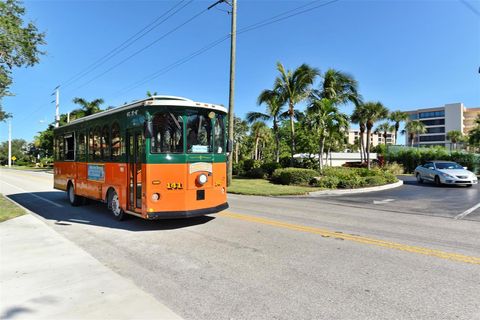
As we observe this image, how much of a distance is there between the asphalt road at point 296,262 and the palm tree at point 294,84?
15.7 m

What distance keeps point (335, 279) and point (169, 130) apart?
4.99m

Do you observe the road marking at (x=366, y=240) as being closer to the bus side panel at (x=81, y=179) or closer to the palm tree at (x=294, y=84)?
the bus side panel at (x=81, y=179)

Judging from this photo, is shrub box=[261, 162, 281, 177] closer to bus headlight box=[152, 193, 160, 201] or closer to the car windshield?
the car windshield

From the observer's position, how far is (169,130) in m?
7.75

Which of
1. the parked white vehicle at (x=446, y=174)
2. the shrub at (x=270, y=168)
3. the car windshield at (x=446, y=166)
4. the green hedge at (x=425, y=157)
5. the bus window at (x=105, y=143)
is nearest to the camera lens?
the bus window at (x=105, y=143)

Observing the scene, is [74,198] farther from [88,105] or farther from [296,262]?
[88,105]

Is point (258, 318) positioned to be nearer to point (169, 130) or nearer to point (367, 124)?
point (169, 130)

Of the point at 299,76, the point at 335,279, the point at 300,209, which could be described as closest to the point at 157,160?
the point at 335,279

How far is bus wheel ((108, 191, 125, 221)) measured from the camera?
8.95m

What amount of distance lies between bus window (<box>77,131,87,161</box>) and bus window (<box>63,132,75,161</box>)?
63 cm

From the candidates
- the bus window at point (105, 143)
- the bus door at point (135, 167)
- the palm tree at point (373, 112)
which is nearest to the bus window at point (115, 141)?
the bus window at point (105, 143)

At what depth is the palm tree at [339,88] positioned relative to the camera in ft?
80.8

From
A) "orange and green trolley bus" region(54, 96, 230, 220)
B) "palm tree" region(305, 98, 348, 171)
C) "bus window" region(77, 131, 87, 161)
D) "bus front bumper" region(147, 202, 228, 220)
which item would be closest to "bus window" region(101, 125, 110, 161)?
"orange and green trolley bus" region(54, 96, 230, 220)

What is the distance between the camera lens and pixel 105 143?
9.58 m
